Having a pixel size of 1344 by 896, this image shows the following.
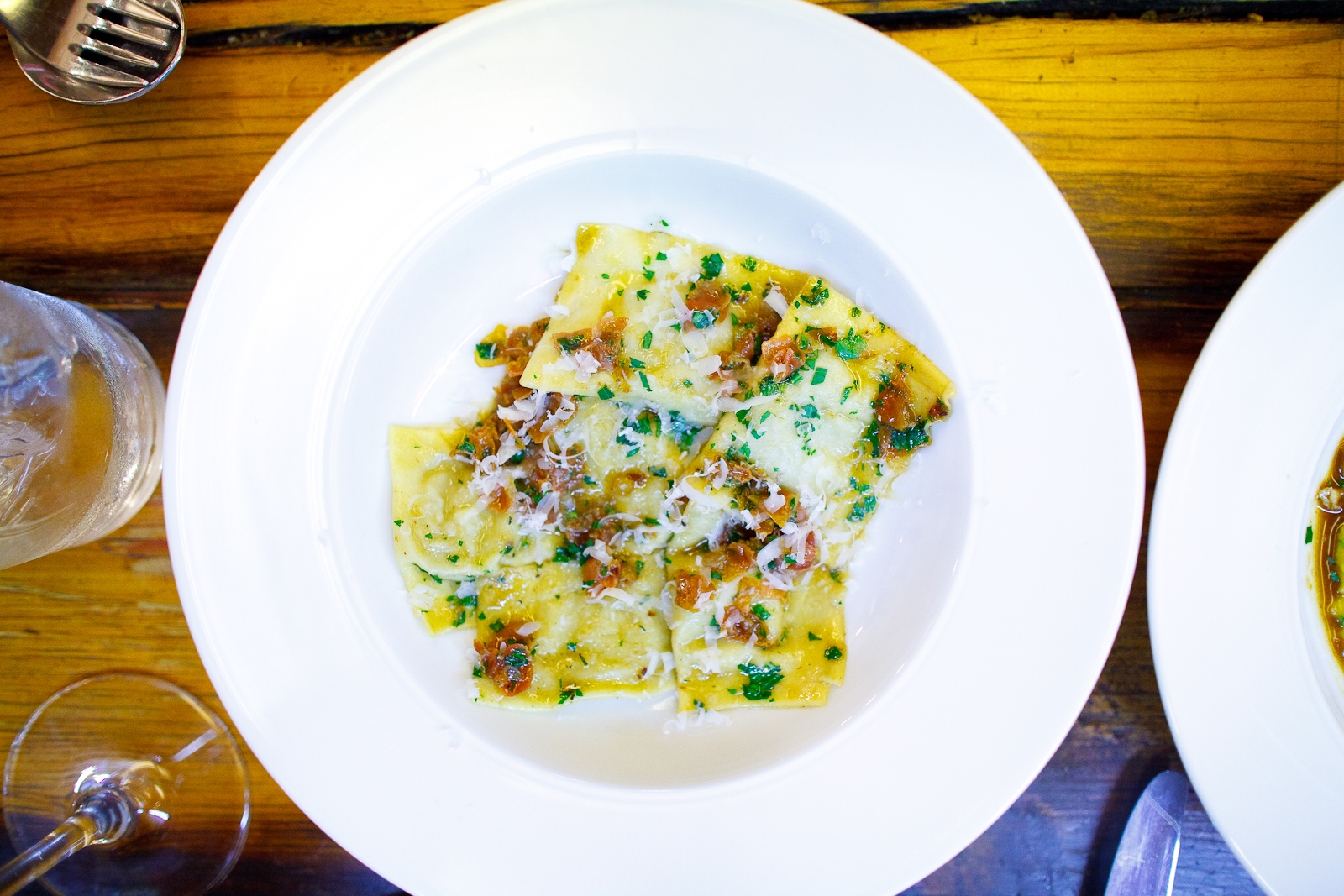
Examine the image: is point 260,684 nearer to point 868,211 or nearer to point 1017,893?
point 868,211

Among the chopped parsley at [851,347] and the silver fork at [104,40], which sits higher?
the chopped parsley at [851,347]

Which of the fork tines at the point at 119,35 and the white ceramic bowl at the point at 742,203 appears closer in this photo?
the white ceramic bowl at the point at 742,203

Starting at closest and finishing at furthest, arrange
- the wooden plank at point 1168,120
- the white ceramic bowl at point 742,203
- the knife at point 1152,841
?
1. the white ceramic bowl at point 742,203
2. the wooden plank at point 1168,120
3. the knife at point 1152,841

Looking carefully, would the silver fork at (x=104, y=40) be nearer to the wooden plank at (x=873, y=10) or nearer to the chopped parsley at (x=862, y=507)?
the wooden plank at (x=873, y=10)

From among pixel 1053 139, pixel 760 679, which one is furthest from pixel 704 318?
pixel 1053 139

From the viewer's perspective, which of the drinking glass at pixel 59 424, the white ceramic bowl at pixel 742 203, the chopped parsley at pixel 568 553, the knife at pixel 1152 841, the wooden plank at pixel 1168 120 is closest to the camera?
the white ceramic bowl at pixel 742 203

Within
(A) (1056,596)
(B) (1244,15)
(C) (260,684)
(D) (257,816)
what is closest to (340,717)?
(C) (260,684)

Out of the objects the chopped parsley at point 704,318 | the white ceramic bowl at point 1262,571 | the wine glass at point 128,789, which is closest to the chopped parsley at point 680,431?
the chopped parsley at point 704,318
